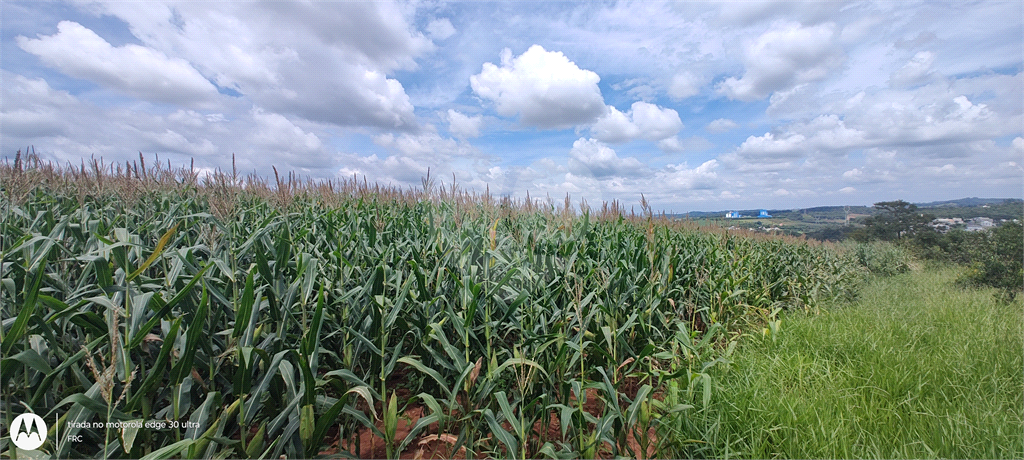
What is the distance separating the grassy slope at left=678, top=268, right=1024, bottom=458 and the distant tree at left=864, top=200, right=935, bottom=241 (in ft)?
71.5

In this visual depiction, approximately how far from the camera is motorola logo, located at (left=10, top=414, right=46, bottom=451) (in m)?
1.54

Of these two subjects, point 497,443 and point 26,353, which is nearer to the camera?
point 26,353

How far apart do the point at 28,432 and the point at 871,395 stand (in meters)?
4.90

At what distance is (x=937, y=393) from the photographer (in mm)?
3152

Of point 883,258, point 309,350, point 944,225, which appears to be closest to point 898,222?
point 944,225

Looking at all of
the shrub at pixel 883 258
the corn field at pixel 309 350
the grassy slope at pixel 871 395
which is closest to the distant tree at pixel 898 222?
the shrub at pixel 883 258

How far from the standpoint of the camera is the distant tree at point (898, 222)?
20.7m

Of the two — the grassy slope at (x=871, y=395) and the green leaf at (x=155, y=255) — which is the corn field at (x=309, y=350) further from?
the grassy slope at (x=871, y=395)

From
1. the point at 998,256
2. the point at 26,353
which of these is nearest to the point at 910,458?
the point at 26,353

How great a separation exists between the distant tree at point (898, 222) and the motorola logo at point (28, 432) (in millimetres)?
28365

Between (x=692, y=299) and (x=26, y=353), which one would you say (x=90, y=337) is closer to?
(x=26, y=353)

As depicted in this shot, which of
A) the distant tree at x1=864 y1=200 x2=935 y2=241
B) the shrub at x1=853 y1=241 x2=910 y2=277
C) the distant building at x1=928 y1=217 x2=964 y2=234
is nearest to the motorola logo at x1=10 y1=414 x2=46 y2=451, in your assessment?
the shrub at x1=853 y1=241 x2=910 y2=277

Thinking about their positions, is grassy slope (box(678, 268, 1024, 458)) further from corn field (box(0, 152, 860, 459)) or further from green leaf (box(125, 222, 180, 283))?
green leaf (box(125, 222, 180, 283))

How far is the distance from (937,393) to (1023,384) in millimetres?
818
